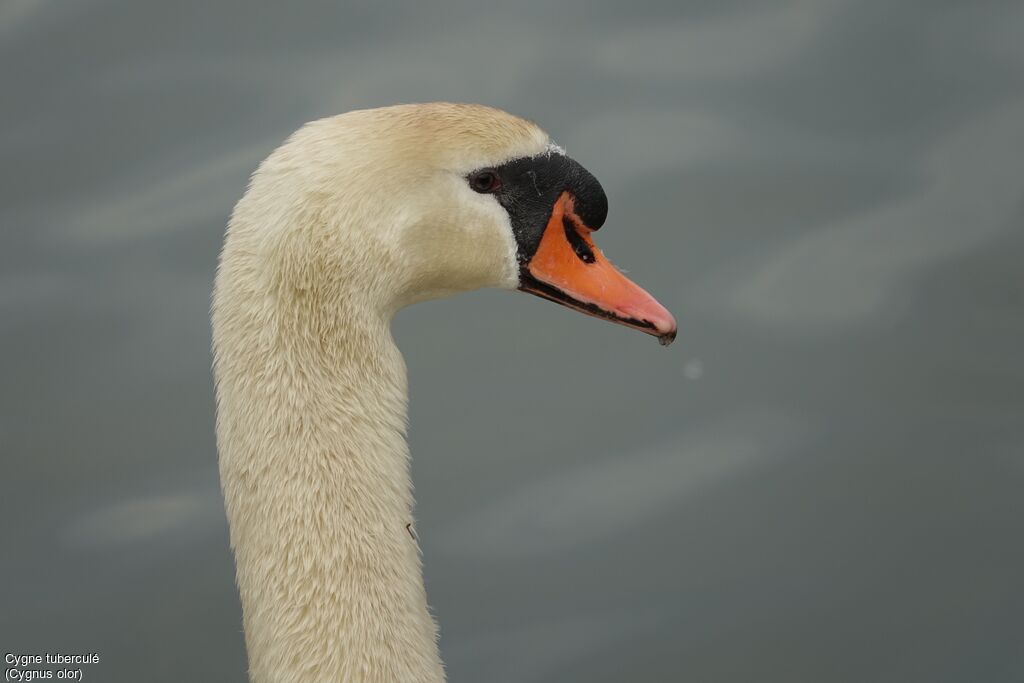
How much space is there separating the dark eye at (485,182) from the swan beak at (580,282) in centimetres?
16

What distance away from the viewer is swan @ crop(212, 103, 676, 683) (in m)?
2.80

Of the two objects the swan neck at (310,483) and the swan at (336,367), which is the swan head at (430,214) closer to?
the swan at (336,367)

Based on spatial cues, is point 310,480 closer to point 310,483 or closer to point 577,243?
point 310,483

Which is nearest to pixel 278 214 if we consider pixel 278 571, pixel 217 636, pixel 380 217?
pixel 380 217

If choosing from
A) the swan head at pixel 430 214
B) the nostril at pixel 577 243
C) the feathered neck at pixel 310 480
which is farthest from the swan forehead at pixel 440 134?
the feathered neck at pixel 310 480

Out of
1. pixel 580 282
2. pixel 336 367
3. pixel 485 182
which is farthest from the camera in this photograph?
pixel 580 282

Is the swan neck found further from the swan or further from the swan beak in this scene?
the swan beak

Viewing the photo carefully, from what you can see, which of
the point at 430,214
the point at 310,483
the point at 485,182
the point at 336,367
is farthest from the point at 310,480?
the point at 485,182

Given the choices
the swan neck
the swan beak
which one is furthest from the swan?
the swan beak

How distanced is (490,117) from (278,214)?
1.66ft

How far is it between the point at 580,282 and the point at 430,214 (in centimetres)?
44

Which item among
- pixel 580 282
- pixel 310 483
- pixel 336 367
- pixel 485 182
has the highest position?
pixel 485 182

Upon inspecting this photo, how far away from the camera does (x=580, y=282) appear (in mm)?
3244

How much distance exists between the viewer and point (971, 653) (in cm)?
450
